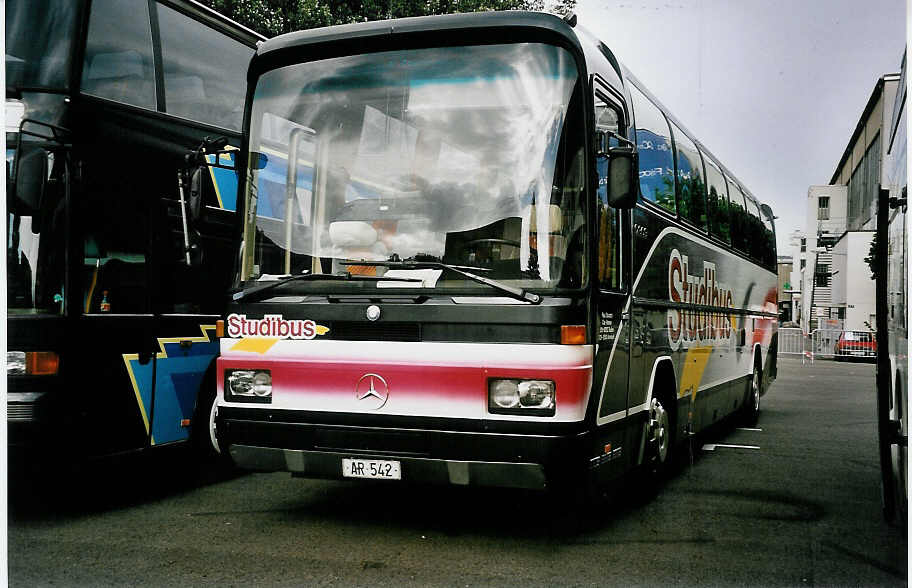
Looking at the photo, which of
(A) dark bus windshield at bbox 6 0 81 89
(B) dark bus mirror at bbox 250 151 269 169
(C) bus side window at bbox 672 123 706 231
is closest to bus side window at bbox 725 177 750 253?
(C) bus side window at bbox 672 123 706 231

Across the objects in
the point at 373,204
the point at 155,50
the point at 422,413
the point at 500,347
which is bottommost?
the point at 422,413

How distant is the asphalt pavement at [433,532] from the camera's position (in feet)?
17.6

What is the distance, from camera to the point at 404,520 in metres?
6.57

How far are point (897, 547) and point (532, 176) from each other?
3.44m

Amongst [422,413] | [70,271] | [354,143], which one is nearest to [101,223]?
[70,271]

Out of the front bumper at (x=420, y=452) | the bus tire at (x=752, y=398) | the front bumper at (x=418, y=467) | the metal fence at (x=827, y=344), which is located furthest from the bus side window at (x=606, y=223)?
the metal fence at (x=827, y=344)

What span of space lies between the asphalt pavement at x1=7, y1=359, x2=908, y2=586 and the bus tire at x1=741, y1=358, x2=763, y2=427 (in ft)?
10.8

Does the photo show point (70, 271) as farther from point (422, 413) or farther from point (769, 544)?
point (769, 544)

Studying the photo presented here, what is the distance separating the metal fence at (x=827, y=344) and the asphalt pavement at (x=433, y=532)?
20441 millimetres

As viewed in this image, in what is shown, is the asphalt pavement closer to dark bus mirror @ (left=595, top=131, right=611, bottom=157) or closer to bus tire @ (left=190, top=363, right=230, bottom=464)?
bus tire @ (left=190, top=363, right=230, bottom=464)

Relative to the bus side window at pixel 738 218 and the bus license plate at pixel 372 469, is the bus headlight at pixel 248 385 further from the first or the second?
the bus side window at pixel 738 218

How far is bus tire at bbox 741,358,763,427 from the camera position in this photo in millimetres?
12361

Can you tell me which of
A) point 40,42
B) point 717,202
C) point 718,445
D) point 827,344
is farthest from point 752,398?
point 827,344

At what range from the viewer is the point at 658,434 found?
7410 mm
